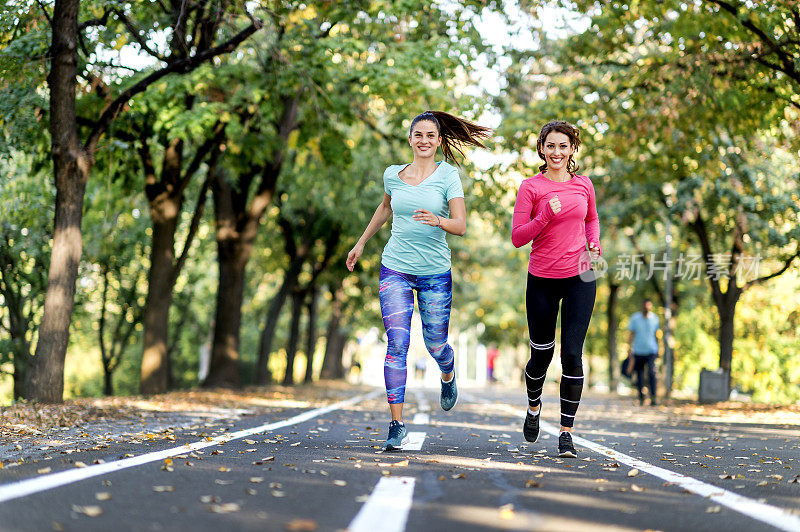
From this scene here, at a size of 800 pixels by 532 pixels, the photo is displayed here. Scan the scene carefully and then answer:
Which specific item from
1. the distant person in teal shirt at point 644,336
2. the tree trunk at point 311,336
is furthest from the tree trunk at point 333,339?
the distant person in teal shirt at point 644,336

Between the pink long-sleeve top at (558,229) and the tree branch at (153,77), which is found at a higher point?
the tree branch at (153,77)

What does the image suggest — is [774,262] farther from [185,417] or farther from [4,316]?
[4,316]

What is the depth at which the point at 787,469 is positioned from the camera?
657 cm

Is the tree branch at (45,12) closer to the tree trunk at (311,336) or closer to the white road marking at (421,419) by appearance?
the white road marking at (421,419)

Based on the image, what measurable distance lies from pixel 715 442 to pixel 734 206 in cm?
1307

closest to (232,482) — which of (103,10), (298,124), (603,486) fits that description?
(603,486)

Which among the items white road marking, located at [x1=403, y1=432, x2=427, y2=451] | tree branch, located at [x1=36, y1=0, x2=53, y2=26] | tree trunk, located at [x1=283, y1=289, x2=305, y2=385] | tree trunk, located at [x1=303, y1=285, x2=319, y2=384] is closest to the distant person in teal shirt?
white road marking, located at [x1=403, y1=432, x2=427, y2=451]

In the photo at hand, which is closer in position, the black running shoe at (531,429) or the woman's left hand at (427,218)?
the woman's left hand at (427,218)

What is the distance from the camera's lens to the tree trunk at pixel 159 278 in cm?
1544

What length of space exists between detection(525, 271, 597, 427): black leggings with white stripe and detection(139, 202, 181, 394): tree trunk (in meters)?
9.82

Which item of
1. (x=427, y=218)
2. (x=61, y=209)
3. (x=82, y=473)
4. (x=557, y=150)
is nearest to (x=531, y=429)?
(x=427, y=218)

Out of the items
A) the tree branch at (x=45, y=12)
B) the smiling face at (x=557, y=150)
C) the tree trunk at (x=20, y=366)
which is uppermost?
the tree branch at (x=45, y=12)

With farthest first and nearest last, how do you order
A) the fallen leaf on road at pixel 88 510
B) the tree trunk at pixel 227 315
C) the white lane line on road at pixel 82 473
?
the tree trunk at pixel 227 315, the white lane line on road at pixel 82 473, the fallen leaf on road at pixel 88 510

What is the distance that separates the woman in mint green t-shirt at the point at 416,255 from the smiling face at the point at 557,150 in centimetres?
68
